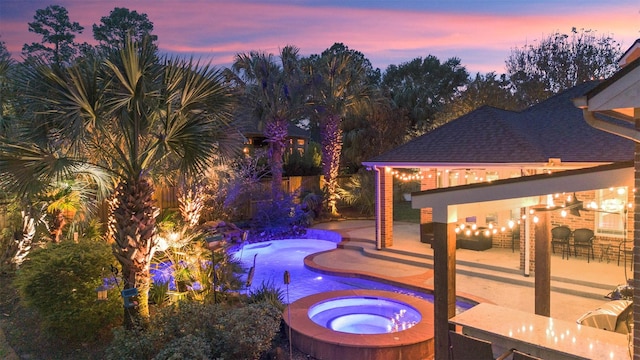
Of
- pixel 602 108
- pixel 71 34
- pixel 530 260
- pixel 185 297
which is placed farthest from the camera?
pixel 71 34

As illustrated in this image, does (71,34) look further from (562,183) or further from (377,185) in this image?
(562,183)

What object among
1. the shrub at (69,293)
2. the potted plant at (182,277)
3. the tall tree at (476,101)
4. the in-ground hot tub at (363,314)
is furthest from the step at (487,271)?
the tall tree at (476,101)

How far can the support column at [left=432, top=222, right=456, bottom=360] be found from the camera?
572cm

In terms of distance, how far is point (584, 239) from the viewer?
1220 centimetres

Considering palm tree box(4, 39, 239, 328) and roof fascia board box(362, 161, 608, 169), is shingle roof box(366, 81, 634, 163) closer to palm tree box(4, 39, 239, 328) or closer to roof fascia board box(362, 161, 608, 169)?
roof fascia board box(362, 161, 608, 169)

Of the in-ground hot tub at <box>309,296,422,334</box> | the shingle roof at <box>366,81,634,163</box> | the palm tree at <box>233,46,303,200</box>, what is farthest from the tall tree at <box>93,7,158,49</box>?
the in-ground hot tub at <box>309,296,422,334</box>

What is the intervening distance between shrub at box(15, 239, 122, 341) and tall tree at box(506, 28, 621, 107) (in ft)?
102

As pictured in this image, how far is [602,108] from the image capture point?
406 centimetres

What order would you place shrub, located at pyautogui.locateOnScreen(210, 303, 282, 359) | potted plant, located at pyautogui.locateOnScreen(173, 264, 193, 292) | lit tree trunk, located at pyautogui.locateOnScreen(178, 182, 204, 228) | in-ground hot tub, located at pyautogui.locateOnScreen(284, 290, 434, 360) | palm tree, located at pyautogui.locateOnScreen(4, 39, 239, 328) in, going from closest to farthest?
shrub, located at pyautogui.locateOnScreen(210, 303, 282, 359) < in-ground hot tub, located at pyautogui.locateOnScreen(284, 290, 434, 360) < palm tree, located at pyautogui.locateOnScreen(4, 39, 239, 328) < potted plant, located at pyautogui.locateOnScreen(173, 264, 193, 292) < lit tree trunk, located at pyautogui.locateOnScreen(178, 182, 204, 228)

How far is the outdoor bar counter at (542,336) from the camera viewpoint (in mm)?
5066

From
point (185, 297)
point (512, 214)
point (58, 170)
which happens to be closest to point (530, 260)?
point (512, 214)

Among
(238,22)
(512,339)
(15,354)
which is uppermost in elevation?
(238,22)

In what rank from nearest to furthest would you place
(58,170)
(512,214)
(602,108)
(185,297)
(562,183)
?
(602,108) < (562,183) < (58,170) < (185,297) < (512,214)

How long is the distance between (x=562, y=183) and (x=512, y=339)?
203 centimetres
